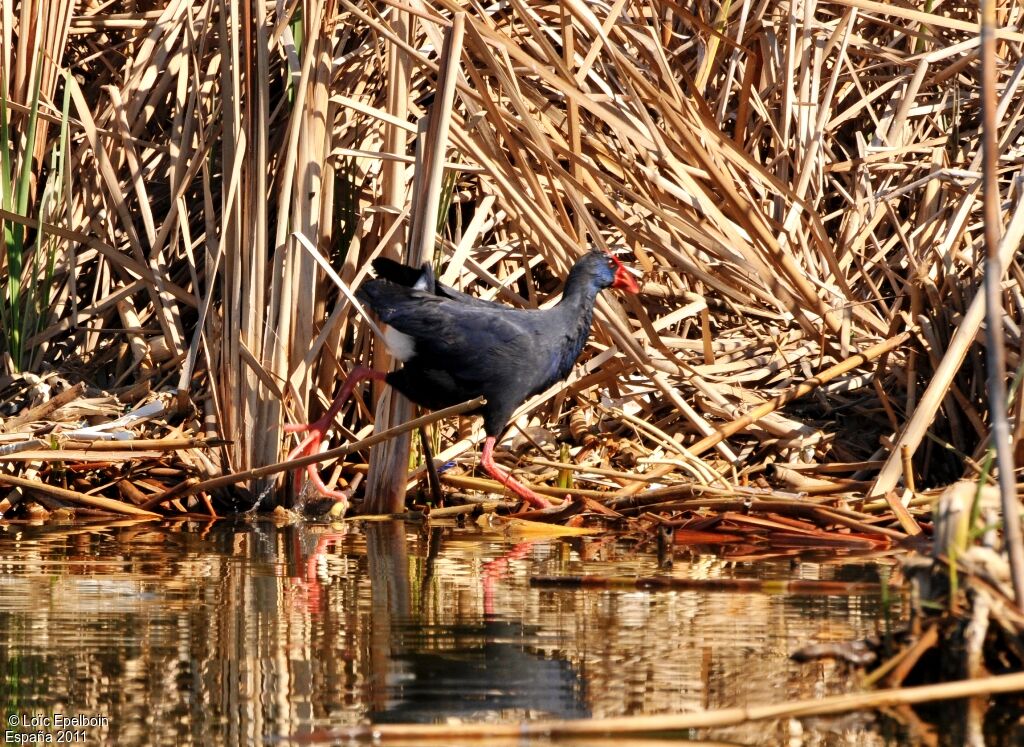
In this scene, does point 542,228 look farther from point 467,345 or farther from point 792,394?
point 792,394

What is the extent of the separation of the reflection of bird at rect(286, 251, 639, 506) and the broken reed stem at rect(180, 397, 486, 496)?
0.24 metres

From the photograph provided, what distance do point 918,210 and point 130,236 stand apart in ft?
8.75

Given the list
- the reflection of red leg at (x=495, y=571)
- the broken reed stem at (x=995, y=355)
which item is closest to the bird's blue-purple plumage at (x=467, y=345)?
the reflection of red leg at (x=495, y=571)

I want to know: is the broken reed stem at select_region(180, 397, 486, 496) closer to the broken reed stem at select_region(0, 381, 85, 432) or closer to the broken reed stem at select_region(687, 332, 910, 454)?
the broken reed stem at select_region(0, 381, 85, 432)

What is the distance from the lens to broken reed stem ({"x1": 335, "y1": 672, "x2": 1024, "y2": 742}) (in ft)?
5.76

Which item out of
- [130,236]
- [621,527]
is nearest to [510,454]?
[621,527]

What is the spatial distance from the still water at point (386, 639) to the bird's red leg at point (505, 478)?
417mm

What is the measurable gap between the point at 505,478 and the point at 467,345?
1.26ft

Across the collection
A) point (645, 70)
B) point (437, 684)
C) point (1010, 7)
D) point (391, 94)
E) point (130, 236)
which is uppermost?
point (1010, 7)

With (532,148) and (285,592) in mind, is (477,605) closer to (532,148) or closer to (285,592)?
(285,592)

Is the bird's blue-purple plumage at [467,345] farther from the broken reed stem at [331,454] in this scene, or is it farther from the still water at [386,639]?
the still water at [386,639]

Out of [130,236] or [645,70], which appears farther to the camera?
[645,70]

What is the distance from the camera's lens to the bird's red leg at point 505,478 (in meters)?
4.01

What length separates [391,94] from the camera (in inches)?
167
